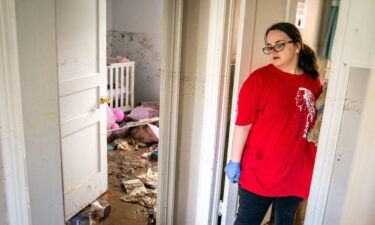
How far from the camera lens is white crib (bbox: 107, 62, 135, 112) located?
4703 mm

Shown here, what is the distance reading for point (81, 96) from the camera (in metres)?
2.37

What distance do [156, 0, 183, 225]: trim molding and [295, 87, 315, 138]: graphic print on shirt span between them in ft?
2.35

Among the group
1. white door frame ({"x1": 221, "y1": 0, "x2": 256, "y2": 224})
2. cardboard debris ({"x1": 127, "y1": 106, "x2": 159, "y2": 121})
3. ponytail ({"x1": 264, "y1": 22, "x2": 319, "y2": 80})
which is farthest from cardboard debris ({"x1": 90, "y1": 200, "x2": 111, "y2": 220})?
cardboard debris ({"x1": 127, "y1": 106, "x2": 159, "y2": 121})

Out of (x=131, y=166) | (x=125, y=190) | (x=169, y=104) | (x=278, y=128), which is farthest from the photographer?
(x=131, y=166)

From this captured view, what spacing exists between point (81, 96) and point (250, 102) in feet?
4.60

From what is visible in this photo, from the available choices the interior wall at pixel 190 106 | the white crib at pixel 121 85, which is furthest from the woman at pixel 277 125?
the white crib at pixel 121 85

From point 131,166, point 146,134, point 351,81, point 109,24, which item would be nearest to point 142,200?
point 131,166

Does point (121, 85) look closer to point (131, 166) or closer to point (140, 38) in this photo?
point (140, 38)

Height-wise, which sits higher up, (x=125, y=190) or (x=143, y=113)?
(x=143, y=113)

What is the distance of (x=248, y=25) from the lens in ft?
5.66

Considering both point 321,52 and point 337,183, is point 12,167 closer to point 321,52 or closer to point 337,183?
point 337,183

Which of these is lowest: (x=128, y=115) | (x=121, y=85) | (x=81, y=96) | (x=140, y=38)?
(x=128, y=115)

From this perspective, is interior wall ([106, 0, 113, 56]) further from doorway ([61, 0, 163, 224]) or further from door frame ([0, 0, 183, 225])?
door frame ([0, 0, 183, 225])

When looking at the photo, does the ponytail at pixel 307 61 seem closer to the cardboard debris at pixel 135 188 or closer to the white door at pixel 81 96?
the white door at pixel 81 96
